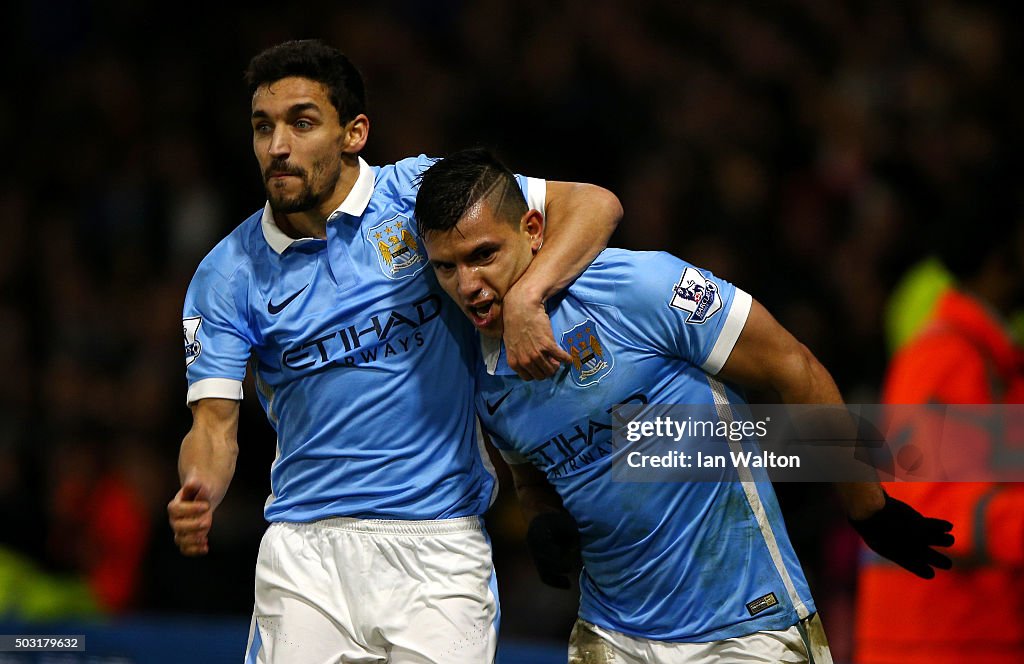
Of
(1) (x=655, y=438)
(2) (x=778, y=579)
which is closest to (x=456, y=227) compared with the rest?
(1) (x=655, y=438)

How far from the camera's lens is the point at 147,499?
7254mm

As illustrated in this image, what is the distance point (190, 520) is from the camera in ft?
9.80

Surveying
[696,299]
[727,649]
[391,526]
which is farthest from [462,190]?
[727,649]

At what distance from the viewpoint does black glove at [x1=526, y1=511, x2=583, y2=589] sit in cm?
327

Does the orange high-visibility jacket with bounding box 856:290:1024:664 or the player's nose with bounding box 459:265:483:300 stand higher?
the player's nose with bounding box 459:265:483:300

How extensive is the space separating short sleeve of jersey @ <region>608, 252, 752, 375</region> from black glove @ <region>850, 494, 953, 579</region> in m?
0.59

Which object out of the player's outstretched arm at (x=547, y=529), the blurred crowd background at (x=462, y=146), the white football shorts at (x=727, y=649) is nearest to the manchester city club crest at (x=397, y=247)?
the player's outstretched arm at (x=547, y=529)

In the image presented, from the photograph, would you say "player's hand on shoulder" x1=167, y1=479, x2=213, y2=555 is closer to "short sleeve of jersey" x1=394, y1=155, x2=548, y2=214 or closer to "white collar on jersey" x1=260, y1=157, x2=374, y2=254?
"white collar on jersey" x1=260, y1=157, x2=374, y2=254

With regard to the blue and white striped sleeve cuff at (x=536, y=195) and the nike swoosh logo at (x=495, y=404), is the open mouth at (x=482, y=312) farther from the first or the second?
the blue and white striped sleeve cuff at (x=536, y=195)

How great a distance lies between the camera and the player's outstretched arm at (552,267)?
3.03 m

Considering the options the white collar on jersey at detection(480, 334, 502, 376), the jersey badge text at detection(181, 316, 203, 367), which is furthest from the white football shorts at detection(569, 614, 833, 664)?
the jersey badge text at detection(181, 316, 203, 367)

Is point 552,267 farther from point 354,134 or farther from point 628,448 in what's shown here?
point 354,134

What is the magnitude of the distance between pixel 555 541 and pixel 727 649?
0.48 meters

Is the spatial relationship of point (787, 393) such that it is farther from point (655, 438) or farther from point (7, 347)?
point (7, 347)
